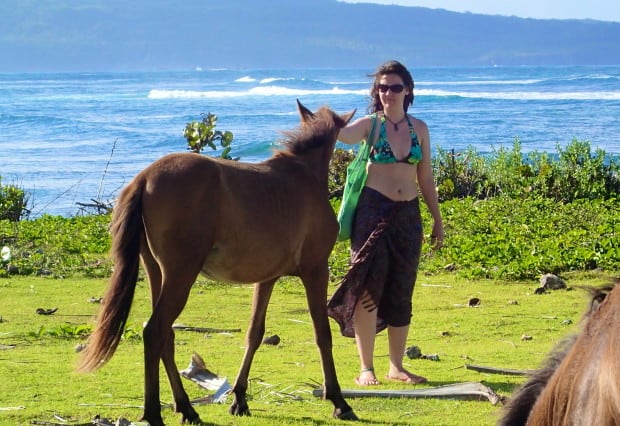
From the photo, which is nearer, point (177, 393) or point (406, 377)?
point (177, 393)

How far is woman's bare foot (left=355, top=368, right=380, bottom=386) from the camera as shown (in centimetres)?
657

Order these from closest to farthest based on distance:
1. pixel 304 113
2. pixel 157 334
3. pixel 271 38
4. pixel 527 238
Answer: pixel 157 334
pixel 304 113
pixel 527 238
pixel 271 38

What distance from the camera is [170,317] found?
5215 millimetres

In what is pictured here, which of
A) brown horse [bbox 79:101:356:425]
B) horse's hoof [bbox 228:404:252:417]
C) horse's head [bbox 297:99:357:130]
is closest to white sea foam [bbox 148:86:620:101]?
horse's head [bbox 297:99:357:130]

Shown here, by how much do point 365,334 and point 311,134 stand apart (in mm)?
1329

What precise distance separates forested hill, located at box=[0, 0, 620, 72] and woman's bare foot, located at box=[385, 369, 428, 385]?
13073 cm

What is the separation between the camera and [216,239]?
5.38 meters

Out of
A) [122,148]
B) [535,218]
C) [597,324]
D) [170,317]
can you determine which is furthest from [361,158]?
[122,148]

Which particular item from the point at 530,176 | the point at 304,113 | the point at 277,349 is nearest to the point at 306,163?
the point at 304,113

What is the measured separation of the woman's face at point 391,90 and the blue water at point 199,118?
7364mm

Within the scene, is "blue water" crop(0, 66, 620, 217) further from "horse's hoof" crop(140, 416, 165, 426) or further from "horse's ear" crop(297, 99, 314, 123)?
"horse's hoof" crop(140, 416, 165, 426)

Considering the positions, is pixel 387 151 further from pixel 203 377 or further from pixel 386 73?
pixel 203 377

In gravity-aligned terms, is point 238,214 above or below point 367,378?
above

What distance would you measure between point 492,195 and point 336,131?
28.7ft
